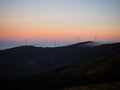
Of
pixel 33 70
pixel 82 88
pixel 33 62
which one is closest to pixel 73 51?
pixel 33 62

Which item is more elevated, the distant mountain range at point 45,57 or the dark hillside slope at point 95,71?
the dark hillside slope at point 95,71

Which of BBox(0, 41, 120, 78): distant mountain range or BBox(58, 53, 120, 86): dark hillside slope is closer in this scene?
BBox(58, 53, 120, 86): dark hillside slope

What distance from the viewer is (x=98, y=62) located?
88500mm

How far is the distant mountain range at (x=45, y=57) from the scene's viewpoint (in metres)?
141

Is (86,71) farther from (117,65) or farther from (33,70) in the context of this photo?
(33,70)

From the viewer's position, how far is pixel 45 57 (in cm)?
16688

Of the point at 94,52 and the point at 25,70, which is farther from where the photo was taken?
the point at 94,52

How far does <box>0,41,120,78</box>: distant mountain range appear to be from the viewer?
14062 cm

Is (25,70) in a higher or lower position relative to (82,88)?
lower

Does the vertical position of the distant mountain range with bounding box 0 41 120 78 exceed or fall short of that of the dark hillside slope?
it falls short

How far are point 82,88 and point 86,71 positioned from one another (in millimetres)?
31908

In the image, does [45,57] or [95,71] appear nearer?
[95,71]

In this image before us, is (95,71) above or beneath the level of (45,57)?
above

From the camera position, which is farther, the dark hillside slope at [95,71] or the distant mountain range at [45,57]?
the distant mountain range at [45,57]
